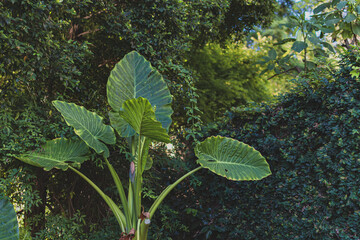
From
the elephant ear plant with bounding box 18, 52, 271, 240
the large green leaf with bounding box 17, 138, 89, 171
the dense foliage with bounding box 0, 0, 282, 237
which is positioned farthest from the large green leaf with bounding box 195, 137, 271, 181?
the large green leaf with bounding box 17, 138, 89, 171

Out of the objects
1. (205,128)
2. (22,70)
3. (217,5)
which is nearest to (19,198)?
(22,70)

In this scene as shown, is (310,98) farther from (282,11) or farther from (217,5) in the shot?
(282,11)

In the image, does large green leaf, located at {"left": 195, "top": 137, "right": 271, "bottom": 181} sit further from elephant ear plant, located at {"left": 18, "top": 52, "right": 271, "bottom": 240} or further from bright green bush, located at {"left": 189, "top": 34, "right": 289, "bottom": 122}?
bright green bush, located at {"left": 189, "top": 34, "right": 289, "bottom": 122}

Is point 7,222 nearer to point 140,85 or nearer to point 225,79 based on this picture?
point 140,85

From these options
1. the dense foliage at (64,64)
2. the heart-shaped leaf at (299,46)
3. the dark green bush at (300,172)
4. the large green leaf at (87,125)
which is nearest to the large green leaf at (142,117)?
the large green leaf at (87,125)

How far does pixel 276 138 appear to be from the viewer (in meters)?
3.75

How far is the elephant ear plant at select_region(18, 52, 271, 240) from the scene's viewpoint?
3.27 m

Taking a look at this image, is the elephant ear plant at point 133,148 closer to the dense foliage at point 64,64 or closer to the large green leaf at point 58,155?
the large green leaf at point 58,155

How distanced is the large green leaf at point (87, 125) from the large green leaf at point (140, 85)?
0.75 ft

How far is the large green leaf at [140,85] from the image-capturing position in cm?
365

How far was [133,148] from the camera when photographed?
373 centimetres

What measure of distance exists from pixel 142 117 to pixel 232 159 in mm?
1248

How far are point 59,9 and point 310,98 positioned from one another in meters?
2.84

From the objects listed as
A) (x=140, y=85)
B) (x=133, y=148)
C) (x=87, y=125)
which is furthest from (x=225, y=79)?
(x=87, y=125)
